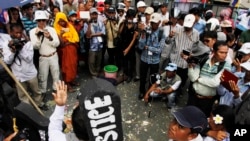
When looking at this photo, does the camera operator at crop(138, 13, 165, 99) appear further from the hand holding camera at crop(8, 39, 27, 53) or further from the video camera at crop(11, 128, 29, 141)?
the video camera at crop(11, 128, 29, 141)

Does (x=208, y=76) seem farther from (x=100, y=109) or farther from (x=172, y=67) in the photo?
(x=100, y=109)

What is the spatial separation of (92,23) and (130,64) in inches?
55.9

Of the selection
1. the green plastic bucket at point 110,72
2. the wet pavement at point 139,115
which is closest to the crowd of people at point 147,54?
the wet pavement at point 139,115

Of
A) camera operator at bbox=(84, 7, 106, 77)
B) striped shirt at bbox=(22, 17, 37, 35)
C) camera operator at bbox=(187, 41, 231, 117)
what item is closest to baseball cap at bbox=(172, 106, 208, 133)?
camera operator at bbox=(187, 41, 231, 117)

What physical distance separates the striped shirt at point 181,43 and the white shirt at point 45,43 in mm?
2391

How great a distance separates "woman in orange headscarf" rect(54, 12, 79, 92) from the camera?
5387 millimetres

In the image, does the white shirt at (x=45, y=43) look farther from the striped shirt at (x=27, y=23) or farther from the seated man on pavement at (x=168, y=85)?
the seated man on pavement at (x=168, y=85)

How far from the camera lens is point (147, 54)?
210 inches

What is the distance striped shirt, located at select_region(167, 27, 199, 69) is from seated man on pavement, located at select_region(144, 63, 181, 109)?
20 centimetres

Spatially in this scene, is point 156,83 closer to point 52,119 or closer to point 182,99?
point 182,99

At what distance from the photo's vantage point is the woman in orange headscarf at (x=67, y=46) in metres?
5.39

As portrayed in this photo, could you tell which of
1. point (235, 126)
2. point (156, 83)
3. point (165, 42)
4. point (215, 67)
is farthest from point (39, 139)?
point (165, 42)

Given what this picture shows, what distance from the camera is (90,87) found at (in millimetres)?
1828

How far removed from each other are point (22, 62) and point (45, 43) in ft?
2.14
